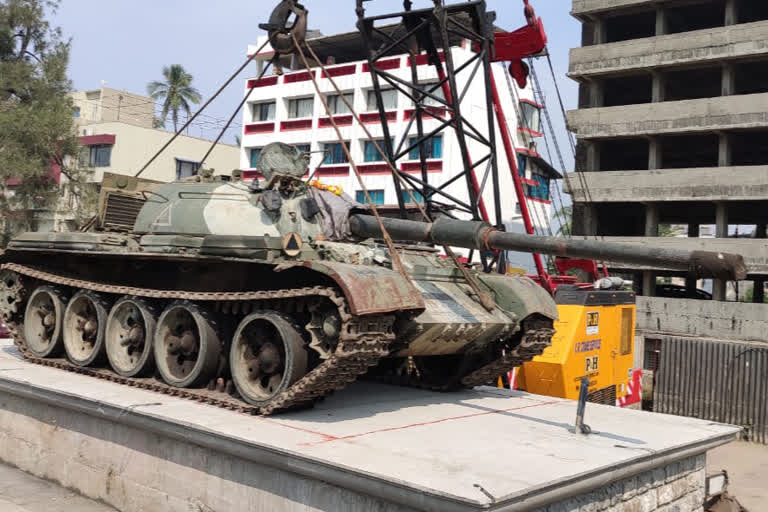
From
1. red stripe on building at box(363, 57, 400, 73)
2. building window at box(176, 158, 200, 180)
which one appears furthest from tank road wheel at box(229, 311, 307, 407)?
building window at box(176, 158, 200, 180)

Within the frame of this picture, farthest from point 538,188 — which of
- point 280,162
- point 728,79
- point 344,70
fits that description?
point 280,162

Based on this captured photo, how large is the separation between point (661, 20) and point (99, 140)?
27.6 m

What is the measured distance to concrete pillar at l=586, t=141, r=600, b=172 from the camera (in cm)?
2859

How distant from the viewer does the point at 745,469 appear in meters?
13.4

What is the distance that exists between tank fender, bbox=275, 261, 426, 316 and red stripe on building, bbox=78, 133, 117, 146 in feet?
115

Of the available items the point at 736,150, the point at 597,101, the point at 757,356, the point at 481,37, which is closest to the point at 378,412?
the point at 481,37

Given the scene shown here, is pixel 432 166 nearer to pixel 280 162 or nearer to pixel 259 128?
pixel 259 128

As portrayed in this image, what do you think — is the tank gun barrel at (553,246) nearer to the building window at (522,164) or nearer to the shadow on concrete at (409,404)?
the shadow on concrete at (409,404)

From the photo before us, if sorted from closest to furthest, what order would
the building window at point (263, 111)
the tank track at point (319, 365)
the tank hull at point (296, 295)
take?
the tank track at point (319, 365) < the tank hull at point (296, 295) < the building window at point (263, 111)

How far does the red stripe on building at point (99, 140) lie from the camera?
1589 inches

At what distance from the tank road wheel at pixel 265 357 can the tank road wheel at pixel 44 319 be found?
3.77m

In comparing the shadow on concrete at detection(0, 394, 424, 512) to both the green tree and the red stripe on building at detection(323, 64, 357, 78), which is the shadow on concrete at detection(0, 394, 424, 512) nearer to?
the green tree

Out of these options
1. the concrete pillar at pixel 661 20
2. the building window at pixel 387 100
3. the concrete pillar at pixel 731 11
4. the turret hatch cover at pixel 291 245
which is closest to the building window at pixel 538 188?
the building window at pixel 387 100

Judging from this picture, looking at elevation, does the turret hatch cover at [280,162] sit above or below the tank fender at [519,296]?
above
